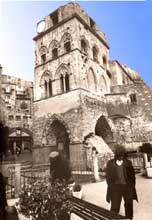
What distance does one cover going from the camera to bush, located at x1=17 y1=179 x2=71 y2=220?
5.71 ft

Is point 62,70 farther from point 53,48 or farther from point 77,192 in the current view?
point 77,192

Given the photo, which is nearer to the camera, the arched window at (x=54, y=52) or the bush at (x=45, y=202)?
the bush at (x=45, y=202)

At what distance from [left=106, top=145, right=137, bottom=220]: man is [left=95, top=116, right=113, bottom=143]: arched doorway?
5.84 meters

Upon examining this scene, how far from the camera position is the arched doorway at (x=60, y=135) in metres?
7.43

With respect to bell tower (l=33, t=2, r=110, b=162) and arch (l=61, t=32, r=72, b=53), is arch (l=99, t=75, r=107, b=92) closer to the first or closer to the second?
bell tower (l=33, t=2, r=110, b=162)

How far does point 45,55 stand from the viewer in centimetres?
916

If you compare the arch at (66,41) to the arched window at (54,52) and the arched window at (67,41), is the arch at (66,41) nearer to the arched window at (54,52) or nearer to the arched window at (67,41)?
the arched window at (67,41)

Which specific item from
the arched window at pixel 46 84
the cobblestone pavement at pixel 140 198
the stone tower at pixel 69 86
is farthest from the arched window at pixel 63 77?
the cobblestone pavement at pixel 140 198

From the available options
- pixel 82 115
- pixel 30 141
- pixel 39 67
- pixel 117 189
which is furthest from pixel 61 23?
pixel 117 189

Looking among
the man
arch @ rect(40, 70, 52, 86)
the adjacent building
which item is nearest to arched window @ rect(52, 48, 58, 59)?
arch @ rect(40, 70, 52, 86)

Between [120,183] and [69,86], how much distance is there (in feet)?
19.8

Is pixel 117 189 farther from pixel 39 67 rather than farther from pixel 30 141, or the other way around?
pixel 39 67

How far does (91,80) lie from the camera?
8281 millimetres

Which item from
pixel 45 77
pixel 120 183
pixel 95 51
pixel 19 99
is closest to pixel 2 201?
pixel 120 183
